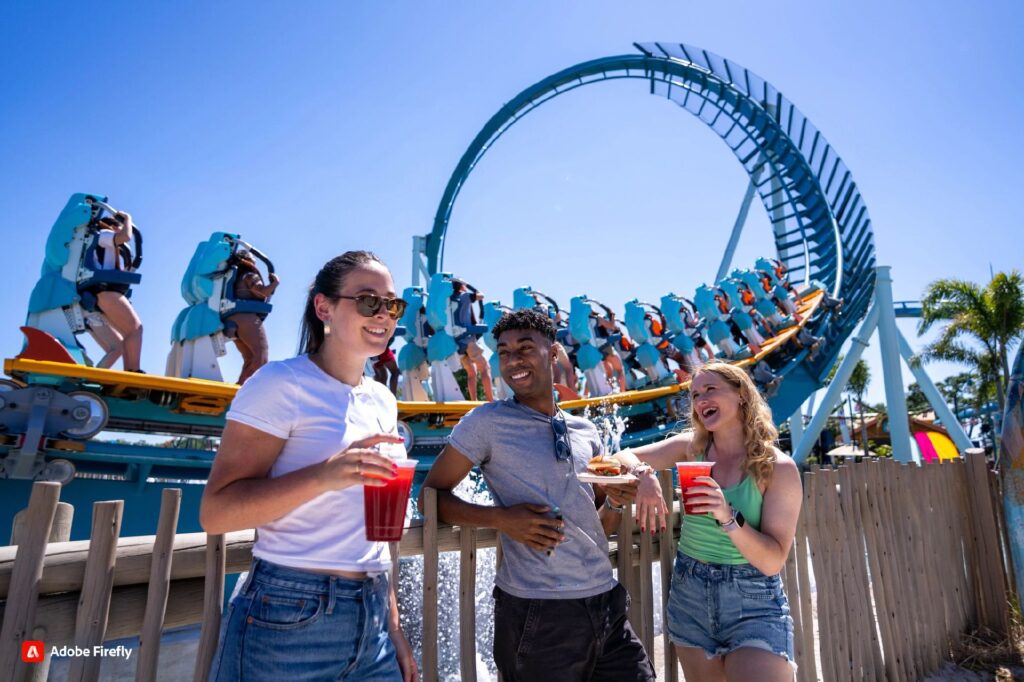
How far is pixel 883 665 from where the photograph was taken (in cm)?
324

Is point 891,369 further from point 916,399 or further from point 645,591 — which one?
point 916,399

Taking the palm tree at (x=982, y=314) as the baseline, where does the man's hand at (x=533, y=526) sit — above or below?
below

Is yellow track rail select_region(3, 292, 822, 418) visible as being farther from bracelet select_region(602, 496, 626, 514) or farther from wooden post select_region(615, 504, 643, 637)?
bracelet select_region(602, 496, 626, 514)

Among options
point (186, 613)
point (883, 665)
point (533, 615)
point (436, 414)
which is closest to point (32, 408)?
point (436, 414)

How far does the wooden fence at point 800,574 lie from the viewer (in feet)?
4.39

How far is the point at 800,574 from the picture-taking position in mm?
2809

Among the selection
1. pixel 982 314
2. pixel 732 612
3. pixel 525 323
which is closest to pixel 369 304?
pixel 525 323

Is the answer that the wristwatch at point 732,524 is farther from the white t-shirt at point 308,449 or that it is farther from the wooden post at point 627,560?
the white t-shirt at point 308,449

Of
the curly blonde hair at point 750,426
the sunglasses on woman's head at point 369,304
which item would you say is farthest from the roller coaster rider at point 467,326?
the sunglasses on woman's head at point 369,304

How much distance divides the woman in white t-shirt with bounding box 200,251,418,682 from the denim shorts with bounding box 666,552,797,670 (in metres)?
0.91

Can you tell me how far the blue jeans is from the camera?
3.78ft

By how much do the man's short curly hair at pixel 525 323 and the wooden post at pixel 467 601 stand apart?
590mm

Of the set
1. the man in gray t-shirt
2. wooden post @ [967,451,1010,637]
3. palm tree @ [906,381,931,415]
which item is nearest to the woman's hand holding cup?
the man in gray t-shirt

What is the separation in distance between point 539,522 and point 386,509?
0.50 metres
